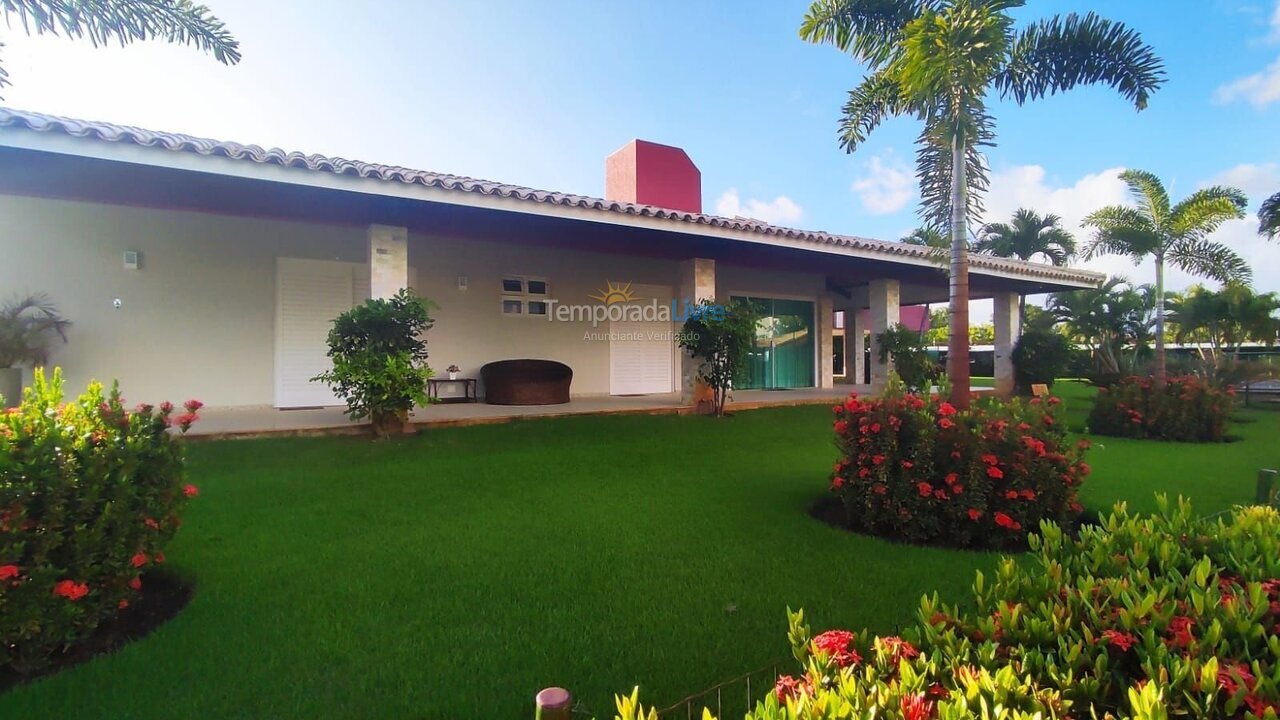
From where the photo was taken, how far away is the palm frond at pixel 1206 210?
10.6m

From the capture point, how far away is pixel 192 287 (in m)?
8.65

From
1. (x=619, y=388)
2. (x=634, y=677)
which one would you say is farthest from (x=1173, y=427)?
(x=634, y=677)

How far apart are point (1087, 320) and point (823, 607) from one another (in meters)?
17.7

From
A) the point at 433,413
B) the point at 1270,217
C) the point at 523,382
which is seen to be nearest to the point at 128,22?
the point at 433,413

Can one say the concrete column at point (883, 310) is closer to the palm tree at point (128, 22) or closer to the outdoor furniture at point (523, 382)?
the outdoor furniture at point (523, 382)

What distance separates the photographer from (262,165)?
220 inches

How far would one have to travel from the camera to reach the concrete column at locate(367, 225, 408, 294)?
24.4 ft

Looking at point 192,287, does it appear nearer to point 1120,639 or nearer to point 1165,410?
point 1120,639

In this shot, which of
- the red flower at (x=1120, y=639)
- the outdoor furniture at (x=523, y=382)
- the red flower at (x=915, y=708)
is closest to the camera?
the red flower at (x=915, y=708)

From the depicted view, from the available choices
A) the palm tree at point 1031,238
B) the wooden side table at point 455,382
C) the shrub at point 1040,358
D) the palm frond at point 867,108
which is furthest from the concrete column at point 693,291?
the palm tree at point 1031,238

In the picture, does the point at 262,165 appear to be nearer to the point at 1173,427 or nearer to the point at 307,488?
the point at 307,488

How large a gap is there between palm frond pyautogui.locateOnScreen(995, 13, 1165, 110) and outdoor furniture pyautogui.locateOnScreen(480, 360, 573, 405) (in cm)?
753

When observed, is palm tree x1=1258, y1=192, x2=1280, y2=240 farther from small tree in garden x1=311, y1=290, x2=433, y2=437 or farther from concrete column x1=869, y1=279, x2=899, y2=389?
small tree in garden x1=311, y1=290, x2=433, y2=437

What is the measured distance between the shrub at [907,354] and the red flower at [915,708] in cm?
1162
